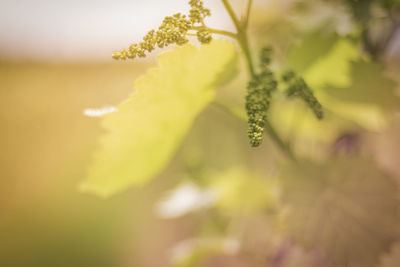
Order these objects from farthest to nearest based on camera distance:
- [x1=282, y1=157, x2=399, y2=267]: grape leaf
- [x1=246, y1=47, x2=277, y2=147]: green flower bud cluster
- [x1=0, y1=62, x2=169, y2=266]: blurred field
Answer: [x1=0, y1=62, x2=169, y2=266]: blurred field
[x1=282, y1=157, x2=399, y2=267]: grape leaf
[x1=246, y1=47, x2=277, y2=147]: green flower bud cluster

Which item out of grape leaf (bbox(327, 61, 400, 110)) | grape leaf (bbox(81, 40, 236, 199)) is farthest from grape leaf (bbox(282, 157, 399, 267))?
grape leaf (bbox(81, 40, 236, 199))

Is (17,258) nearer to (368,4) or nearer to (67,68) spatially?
(67,68)

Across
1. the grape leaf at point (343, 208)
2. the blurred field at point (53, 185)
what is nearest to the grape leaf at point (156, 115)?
the grape leaf at point (343, 208)

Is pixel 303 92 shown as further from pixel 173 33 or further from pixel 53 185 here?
pixel 53 185

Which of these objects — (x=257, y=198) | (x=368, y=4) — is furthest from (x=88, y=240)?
(x=368, y=4)

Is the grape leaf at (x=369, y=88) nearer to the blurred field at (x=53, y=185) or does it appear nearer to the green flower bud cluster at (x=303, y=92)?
the green flower bud cluster at (x=303, y=92)

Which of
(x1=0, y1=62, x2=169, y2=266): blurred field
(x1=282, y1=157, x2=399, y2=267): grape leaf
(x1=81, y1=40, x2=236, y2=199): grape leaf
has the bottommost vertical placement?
(x1=282, y1=157, x2=399, y2=267): grape leaf

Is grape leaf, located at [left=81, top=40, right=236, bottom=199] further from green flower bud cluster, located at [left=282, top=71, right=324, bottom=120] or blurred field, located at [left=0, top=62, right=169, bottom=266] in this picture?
blurred field, located at [left=0, top=62, right=169, bottom=266]
